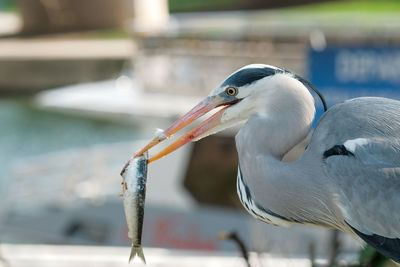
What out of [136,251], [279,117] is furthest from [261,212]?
[136,251]

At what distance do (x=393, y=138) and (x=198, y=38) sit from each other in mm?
7995

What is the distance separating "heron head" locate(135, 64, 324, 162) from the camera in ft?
4.80

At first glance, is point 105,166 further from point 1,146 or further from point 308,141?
point 308,141

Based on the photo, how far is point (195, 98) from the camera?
351 inches

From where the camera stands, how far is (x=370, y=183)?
4.80ft

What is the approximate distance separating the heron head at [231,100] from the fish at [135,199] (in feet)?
0.27

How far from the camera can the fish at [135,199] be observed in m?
1.34

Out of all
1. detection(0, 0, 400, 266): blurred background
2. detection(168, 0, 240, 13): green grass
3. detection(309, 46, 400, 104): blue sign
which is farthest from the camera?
detection(168, 0, 240, 13): green grass

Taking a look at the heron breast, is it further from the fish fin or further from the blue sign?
the blue sign

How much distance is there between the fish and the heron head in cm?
8

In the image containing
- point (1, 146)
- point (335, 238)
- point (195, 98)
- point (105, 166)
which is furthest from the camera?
point (1, 146)

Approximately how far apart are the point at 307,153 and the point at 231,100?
217 mm

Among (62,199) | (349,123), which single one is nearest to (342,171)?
(349,123)

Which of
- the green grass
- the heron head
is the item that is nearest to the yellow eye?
the heron head
